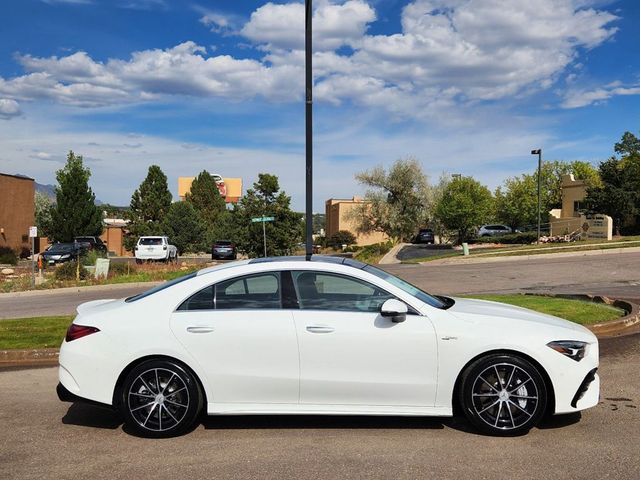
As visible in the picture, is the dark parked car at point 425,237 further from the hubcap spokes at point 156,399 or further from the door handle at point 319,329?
the hubcap spokes at point 156,399

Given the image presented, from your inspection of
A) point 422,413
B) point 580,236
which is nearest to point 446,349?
point 422,413

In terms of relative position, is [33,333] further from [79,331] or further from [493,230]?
[493,230]

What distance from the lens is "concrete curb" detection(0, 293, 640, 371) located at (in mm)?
8070

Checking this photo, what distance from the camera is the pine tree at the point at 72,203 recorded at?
4438 cm

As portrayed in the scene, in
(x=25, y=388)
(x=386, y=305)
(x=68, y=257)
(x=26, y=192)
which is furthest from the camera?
(x=26, y=192)

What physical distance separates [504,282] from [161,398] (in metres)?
15.0

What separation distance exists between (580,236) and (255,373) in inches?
1432

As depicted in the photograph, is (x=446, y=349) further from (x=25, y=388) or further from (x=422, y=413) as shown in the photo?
(x=25, y=388)

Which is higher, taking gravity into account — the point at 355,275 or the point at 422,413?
the point at 355,275

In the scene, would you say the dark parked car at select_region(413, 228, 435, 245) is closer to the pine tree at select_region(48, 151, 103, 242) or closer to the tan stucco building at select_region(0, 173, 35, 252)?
the pine tree at select_region(48, 151, 103, 242)

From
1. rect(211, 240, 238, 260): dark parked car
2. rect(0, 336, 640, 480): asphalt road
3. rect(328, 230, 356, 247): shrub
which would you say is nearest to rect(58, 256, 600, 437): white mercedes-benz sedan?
rect(0, 336, 640, 480): asphalt road

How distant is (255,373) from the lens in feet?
15.9

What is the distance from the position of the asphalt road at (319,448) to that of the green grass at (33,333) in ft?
9.92

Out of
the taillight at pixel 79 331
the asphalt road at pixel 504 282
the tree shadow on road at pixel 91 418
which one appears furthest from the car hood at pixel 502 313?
the asphalt road at pixel 504 282
